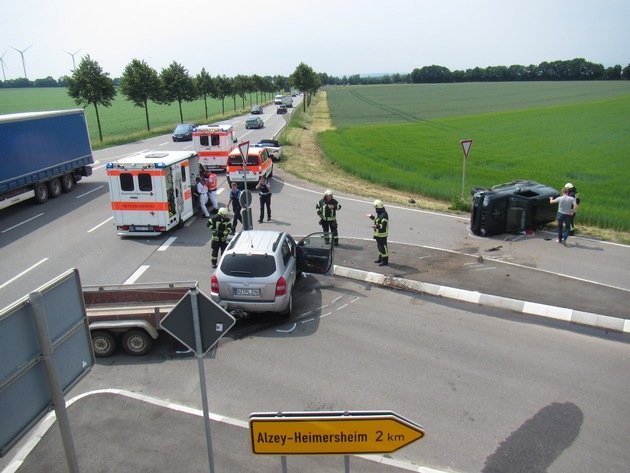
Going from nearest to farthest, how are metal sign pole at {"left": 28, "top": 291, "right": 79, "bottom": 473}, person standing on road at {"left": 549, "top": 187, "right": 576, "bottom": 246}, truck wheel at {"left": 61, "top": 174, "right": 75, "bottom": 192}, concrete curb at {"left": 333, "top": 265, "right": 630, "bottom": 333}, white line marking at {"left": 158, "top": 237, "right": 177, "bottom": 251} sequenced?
metal sign pole at {"left": 28, "top": 291, "right": 79, "bottom": 473}
concrete curb at {"left": 333, "top": 265, "right": 630, "bottom": 333}
person standing on road at {"left": 549, "top": 187, "right": 576, "bottom": 246}
white line marking at {"left": 158, "top": 237, "right": 177, "bottom": 251}
truck wheel at {"left": 61, "top": 174, "right": 75, "bottom": 192}

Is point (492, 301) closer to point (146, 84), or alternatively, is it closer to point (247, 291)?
point (247, 291)

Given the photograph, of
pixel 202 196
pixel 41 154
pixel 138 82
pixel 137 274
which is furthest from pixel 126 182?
→ pixel 138 82

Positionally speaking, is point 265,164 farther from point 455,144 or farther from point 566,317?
point 455,144

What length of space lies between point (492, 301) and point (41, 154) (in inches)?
698

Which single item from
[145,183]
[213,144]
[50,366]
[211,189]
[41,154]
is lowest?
[211,189]

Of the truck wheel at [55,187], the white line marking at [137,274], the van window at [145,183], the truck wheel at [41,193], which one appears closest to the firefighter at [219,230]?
the white line marking at [137,274]

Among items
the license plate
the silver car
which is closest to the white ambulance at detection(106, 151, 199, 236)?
the silver car

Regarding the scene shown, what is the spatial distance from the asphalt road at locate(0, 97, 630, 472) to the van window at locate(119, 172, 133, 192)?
2.18 metres

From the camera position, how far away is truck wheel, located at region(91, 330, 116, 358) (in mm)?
9070

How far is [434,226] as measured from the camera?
17312 mm

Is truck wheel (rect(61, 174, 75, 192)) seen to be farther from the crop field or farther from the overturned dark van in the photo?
the overturned dark van

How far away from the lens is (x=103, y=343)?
9148 mm

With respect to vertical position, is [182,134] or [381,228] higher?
[381,228]

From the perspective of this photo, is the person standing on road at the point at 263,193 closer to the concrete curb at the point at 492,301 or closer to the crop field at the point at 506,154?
the concrete curb at the point at 492,301
